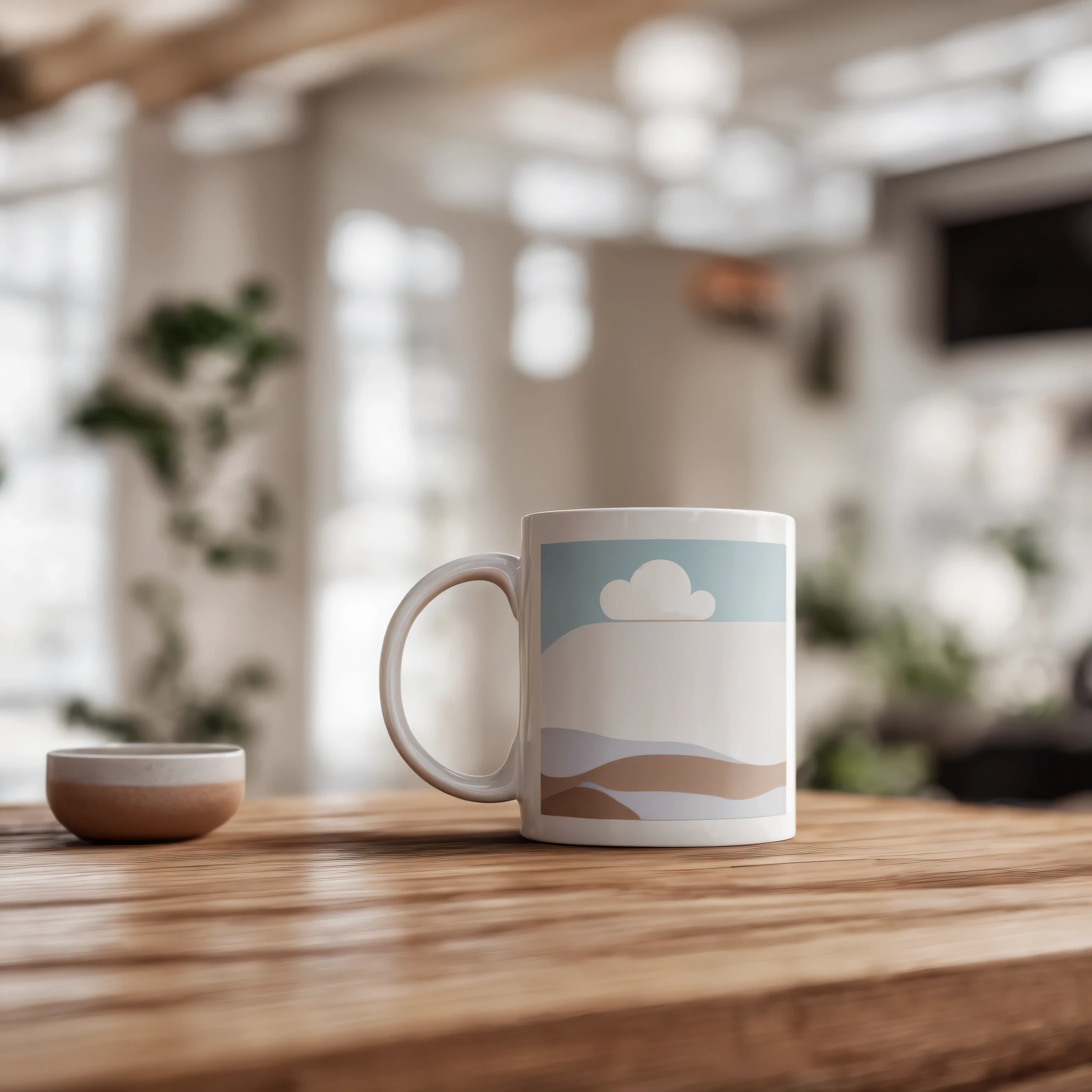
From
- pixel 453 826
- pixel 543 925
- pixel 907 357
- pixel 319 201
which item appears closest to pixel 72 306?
pixel 319 201

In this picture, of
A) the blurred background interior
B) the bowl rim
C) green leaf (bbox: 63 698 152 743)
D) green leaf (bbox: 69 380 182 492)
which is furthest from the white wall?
the bowl rim

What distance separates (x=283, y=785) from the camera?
15.6ft

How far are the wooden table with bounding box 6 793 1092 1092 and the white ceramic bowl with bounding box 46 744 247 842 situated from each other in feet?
0.15

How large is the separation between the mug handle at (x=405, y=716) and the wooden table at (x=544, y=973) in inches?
2.7

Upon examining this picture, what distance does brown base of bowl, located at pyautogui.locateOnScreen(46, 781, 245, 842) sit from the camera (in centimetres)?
61

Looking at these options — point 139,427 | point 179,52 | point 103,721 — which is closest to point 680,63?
point 179,52

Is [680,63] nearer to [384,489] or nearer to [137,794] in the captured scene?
[384,489]

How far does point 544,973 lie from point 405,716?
316mm

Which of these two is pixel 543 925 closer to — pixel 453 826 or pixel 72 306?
pixel 453 826

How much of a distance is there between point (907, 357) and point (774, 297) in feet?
1.89

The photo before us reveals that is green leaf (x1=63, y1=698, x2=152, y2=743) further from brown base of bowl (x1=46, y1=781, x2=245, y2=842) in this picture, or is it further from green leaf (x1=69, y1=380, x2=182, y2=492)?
brown base of bowl (x1=46, y1=781, x2=245, y2=842)

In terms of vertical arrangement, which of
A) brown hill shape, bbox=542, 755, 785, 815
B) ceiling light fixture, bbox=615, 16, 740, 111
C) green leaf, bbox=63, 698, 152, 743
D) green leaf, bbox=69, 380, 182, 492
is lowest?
green leaf, bbox=63, 698, 152, 743

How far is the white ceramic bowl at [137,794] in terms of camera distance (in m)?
0.61

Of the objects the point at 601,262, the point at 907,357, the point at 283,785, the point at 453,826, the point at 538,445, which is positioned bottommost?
the point at 283,785
